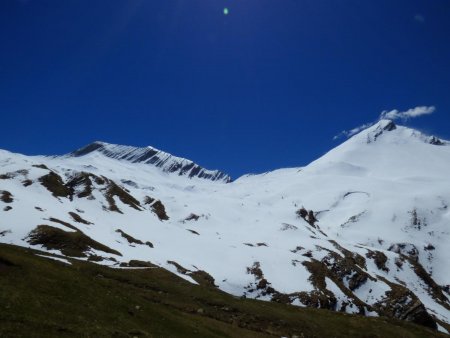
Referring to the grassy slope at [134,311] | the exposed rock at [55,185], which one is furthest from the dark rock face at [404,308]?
the exposed rock at [55,185]

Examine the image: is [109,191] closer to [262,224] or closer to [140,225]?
[140,225]

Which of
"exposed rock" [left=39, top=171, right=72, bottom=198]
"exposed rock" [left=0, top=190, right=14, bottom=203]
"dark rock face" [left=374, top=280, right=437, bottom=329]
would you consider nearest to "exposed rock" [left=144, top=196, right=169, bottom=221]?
"exposed rock" [left=39, top=171, right=72, bottom=198]

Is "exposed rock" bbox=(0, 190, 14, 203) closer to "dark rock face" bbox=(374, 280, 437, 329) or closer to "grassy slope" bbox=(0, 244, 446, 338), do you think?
"grassy slope" bbox=(0, 244, 446, 338)

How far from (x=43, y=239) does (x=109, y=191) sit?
66.7 m

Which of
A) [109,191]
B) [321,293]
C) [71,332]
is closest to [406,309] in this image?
[321,293]

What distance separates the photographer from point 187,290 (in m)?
68.1

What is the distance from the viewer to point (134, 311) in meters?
41.9

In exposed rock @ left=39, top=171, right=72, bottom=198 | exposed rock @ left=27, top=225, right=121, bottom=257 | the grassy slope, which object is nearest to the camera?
the grassy slope

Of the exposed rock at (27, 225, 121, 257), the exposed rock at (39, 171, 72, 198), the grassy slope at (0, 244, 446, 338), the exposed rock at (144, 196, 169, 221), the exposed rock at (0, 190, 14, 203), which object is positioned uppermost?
the exposed rock at (144, 196, 169, 221)

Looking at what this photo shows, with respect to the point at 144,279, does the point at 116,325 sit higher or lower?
lower

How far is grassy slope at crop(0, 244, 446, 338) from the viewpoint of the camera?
3123 centimetres

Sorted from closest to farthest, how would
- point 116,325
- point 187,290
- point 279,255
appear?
1. point 116,325
2. point 187,290
3. point 279,255

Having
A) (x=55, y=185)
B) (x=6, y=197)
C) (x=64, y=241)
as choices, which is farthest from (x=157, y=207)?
(x=64, y=241)

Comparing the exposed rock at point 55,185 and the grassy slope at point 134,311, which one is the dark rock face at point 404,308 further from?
the exposed rock at point 55,185
